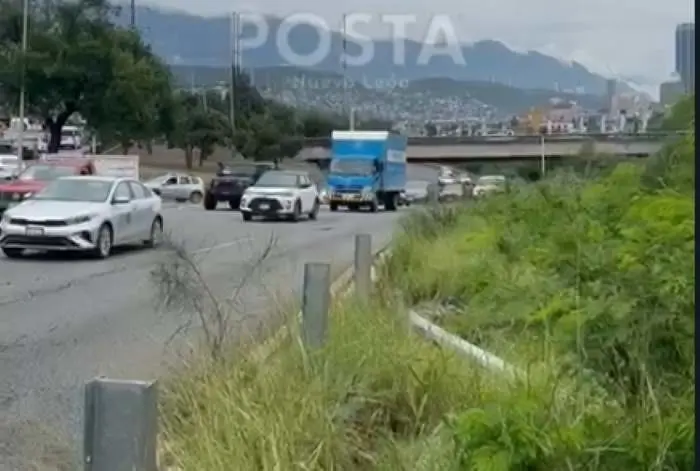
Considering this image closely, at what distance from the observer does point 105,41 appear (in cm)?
6569

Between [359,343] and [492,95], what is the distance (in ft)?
125

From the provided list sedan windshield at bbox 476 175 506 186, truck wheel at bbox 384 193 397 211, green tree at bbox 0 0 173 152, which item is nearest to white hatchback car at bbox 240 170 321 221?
truck wheel at bbox 384 193 397 211

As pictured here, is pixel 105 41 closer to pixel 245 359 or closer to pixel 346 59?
pixel 346 59

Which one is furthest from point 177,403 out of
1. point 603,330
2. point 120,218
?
point 120,218

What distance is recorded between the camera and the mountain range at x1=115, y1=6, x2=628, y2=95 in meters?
33.1

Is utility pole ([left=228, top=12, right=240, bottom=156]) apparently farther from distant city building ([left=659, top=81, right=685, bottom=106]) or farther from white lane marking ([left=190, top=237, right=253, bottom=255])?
distant city building ([left=659, top=81, right=685, bottom=106])

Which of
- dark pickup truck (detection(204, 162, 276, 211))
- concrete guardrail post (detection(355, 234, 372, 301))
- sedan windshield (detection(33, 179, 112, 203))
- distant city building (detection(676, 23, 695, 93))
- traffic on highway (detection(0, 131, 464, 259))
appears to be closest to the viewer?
distant city building (detection(676, 23, 695, 93))

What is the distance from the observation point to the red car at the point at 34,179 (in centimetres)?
2873

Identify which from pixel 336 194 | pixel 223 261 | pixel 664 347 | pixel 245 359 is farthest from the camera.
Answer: pixel 336 194

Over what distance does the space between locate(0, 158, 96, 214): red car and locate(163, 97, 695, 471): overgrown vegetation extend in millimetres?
20642

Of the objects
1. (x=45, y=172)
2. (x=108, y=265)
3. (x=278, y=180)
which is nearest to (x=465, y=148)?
(x=278, y=180)

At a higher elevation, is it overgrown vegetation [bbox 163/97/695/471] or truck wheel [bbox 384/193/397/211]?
overgrown vegetation [bbox 163/97/695/471]

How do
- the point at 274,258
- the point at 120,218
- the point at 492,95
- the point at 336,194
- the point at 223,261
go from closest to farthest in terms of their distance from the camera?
the point at 274,258 → the point at 223,261 → the point at 120,218 → the point at 492,95 → the point at 336,194

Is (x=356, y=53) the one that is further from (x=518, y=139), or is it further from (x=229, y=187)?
(x=229, y=187)
